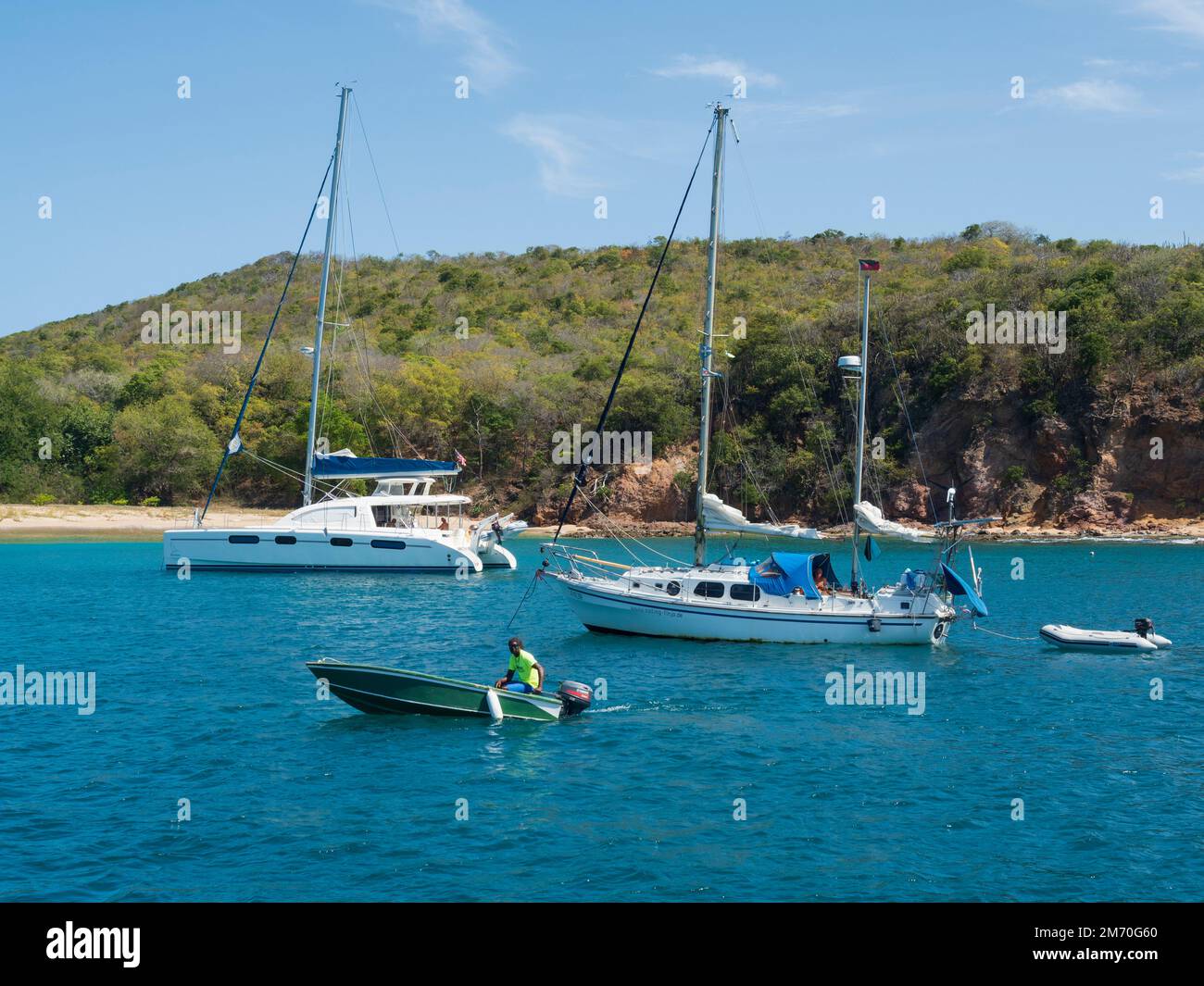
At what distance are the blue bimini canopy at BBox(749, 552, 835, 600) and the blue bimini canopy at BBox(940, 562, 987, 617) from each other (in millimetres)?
3289

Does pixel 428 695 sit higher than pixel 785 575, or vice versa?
pixel 785 575

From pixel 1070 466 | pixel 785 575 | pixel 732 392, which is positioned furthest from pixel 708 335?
pixel 732 392

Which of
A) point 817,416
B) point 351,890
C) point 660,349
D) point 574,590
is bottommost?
point 351,890

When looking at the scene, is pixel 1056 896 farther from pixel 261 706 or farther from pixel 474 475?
pixel 474 475

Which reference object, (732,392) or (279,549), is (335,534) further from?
(732,392)

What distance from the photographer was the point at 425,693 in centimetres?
2286

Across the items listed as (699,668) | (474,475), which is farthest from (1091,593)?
(474,475)

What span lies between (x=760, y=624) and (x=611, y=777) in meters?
12.4

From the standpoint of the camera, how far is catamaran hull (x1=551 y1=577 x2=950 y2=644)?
Result: 30719mm

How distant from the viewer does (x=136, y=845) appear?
1603 cm

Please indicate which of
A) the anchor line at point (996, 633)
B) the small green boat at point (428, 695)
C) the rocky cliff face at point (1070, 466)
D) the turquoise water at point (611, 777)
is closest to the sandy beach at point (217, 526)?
the rocky cliff face at point (1070, 466)

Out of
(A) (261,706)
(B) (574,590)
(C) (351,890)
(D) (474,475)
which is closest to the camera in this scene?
(C) (351,890)

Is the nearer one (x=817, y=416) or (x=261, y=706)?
(x=261, y=706)
